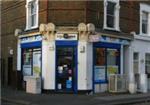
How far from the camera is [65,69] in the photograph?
22672 millimetres

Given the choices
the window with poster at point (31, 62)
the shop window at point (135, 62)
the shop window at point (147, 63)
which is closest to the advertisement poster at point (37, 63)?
the window with poster at point (31, 62)

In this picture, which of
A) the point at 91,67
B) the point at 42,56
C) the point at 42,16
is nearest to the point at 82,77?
the point at 91,67

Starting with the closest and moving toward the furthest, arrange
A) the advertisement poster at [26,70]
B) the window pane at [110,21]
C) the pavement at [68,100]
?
the pavement at [68,100]
the window pane at [110,21]
the advertisement poster at [26,70]

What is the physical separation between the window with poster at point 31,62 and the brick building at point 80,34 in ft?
0.49

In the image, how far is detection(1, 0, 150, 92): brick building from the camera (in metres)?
22.4

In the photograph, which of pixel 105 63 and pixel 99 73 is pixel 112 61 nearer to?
pixel 105 63

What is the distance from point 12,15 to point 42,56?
5983 mm

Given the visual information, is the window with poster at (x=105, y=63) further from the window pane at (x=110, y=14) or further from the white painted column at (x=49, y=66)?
the white painted column at (x=49, y=66)

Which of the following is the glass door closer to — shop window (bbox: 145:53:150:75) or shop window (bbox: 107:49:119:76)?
shop window (bbox: 107:49:119:76)

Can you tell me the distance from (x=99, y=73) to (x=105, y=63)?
3.02 ft

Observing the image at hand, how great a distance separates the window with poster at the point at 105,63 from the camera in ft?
76.5

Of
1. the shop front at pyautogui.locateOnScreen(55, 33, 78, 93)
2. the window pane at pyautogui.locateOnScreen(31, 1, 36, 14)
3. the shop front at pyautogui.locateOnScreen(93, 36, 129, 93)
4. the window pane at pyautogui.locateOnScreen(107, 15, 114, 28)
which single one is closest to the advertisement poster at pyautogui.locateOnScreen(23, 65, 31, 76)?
the shop front at pyautogui.locateOnScreen(55, 33, 78, 93)

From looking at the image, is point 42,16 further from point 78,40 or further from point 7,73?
point 7,73

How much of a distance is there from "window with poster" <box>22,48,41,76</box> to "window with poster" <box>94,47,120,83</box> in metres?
3.44
